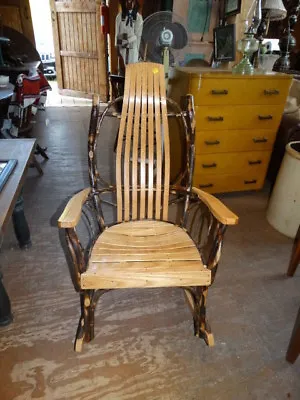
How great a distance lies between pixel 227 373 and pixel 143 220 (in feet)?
2.43

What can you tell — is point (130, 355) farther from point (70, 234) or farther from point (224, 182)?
point (224, 182)

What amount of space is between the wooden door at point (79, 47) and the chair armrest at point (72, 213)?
16.0 feet

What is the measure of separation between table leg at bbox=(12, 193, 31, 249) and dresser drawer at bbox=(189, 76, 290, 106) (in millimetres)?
1327

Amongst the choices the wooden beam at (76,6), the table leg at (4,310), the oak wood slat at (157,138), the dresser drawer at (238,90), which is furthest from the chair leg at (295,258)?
the wooden beam at (76,6)

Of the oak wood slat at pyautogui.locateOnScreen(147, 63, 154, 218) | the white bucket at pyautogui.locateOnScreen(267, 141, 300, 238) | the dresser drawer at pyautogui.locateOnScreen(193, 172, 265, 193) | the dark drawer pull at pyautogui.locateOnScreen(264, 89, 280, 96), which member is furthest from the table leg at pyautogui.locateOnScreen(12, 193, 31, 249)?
the dark drawer pull at pyautogui.locateOnScreen(264, 89, 280, 96)

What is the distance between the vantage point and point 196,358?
1.23 m

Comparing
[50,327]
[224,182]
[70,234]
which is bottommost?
[50,327]

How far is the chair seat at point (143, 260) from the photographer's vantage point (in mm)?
1034

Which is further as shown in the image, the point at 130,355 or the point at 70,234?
the point at 130,355

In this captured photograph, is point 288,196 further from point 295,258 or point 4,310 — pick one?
point 4,310

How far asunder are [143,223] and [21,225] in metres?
0.84

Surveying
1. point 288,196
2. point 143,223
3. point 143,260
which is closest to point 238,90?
point 288,196

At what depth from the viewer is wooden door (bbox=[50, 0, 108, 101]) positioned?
5148 mm

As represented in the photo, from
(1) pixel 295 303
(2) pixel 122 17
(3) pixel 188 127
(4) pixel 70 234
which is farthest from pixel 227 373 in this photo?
(2) pixel 122 17
